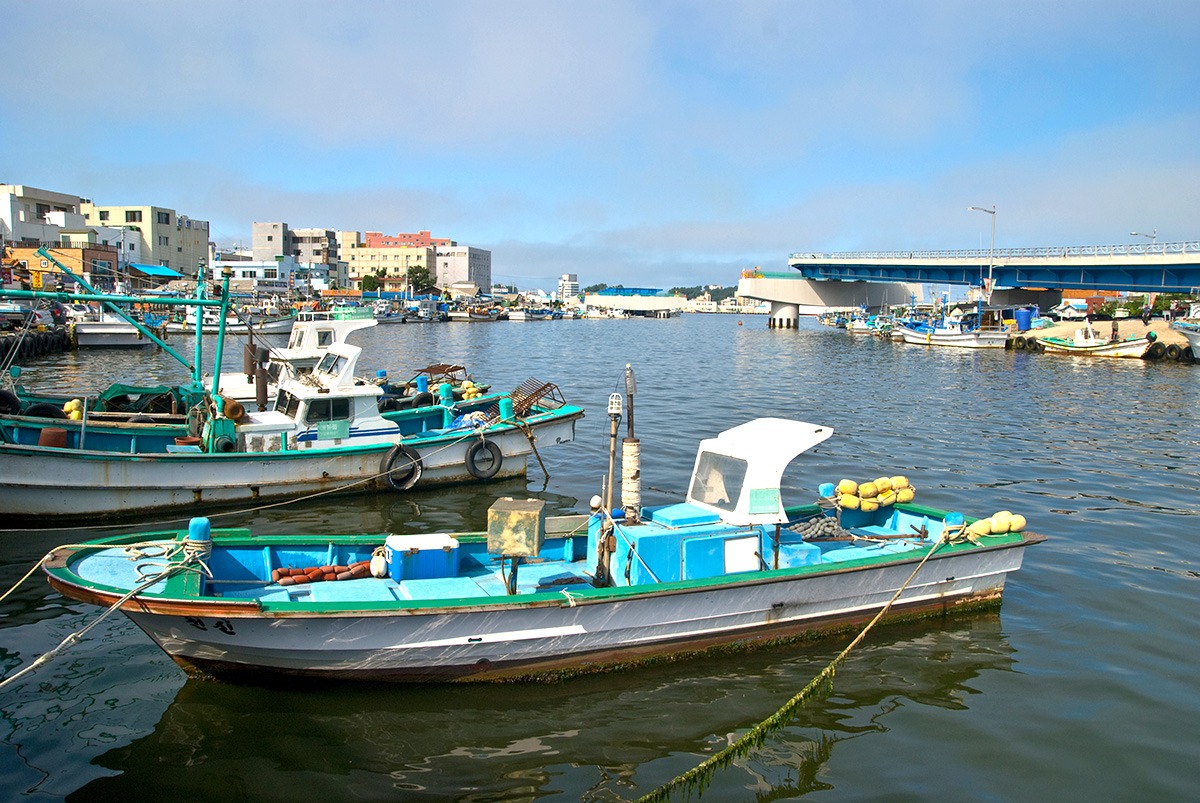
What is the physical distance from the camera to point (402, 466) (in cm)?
1808

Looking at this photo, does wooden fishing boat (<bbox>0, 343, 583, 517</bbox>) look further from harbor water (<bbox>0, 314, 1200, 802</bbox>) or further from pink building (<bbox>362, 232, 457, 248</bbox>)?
pink building (<bbox>362, 232, 457, 248</bbox>)

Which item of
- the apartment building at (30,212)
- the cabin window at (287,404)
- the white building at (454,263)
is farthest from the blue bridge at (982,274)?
the white building at (454,263)

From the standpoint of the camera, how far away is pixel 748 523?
427 inches

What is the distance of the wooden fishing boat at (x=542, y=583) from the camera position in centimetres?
895

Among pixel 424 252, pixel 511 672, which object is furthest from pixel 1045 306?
pixel 424 252

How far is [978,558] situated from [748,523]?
12.3 ft

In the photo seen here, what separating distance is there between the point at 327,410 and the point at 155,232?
90.2 m

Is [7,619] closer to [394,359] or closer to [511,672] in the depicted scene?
[511,672]

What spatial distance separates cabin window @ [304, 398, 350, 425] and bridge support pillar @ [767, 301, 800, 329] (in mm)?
93826

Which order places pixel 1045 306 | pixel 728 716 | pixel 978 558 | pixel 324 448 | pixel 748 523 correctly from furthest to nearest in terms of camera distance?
pixel 1045 306 → pixel 324 448 → pixel 978 558 → pixel 748 523 → pixel 728 716

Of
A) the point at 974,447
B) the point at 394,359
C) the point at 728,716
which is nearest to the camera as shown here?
the point at 728,716

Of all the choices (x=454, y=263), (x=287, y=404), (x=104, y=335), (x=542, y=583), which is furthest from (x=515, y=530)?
(x=454, y=263)

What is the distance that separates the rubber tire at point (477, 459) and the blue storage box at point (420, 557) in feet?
27.0

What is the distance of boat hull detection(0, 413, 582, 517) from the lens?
594 inches
